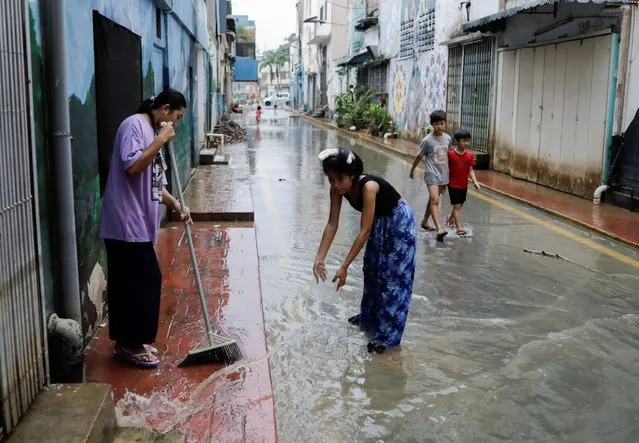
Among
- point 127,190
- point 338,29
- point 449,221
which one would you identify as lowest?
point 449,221

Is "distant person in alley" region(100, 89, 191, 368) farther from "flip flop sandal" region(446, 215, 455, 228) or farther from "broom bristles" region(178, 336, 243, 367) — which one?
"flip flop sandal" region(446, 215, 455, 228)

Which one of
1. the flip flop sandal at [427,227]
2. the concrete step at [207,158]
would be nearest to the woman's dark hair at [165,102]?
the flip flop sandal at [427,227]

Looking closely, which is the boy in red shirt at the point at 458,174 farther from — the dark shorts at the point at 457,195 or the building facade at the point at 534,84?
the building facade at the point at 534,84

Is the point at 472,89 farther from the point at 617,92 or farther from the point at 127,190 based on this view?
the point at 127,190

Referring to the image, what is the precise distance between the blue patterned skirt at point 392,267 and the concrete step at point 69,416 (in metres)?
2.16

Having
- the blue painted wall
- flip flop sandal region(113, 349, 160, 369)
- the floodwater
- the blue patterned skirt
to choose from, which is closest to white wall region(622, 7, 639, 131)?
the floodwater

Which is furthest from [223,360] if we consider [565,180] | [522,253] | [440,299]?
[565,180]

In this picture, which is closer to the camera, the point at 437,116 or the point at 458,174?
the point at 437,116

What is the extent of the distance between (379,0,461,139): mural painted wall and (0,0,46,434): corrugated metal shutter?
671 inches

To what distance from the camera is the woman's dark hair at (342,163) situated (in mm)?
4441

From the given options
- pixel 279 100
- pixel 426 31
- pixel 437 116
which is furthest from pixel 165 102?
pixel 279 100

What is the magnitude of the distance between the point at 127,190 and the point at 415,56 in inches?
825

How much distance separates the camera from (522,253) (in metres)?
7.98

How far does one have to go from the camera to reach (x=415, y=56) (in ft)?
77.7
